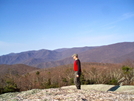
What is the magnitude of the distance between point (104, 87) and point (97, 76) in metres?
3.49

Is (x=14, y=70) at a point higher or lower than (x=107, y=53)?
lower

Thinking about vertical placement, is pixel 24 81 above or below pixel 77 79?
below

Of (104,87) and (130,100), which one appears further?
(104,87)

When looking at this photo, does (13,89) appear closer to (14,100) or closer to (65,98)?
(14,100)

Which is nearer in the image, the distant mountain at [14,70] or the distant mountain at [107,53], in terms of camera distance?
the distant mountain at [14,70]

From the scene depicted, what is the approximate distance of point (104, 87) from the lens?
10.2m

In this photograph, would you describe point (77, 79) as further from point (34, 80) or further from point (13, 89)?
point (34, 80)

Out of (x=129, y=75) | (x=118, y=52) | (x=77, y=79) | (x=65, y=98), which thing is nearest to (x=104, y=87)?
(x=77, y=79)

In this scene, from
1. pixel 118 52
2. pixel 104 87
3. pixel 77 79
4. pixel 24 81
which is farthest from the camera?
pixel 118 52

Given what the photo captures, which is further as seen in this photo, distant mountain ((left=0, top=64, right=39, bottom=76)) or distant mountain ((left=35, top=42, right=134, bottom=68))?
distant mountain ((left=35, top=42, right=134, bottom=68))

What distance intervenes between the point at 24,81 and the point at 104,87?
631 centimetres

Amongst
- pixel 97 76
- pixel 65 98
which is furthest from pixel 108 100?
pixel 97 76

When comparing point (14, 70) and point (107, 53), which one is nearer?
point (14, 70)

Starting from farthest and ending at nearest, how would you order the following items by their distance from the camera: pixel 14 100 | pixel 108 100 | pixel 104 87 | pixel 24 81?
pixel 24 81 < pixel 104 87 < pixel 14 100 < pixel 108 100
